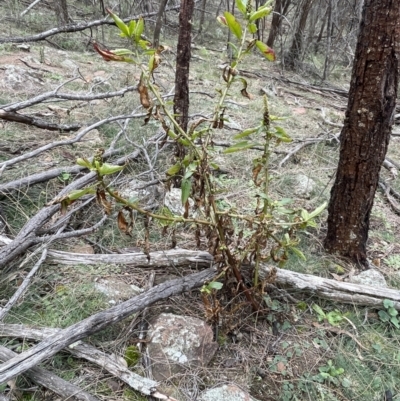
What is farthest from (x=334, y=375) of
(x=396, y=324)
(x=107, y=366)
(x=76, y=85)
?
(x=76, y=85)

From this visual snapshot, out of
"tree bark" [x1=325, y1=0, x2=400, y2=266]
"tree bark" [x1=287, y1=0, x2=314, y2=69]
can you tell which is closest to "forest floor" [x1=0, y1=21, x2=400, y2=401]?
"tree bark" [x1=325, y1=0, x2=400, y2=266]

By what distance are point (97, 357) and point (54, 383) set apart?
175 mm

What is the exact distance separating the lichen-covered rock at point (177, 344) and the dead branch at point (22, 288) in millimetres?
565

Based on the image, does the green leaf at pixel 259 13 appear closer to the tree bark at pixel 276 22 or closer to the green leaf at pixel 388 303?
the green leaf at pixel 388 303

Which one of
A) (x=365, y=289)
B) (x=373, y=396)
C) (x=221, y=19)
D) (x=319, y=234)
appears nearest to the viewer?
(x=221, y=19)

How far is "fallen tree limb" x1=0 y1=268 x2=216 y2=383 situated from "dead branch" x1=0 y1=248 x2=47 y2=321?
0.91 feet

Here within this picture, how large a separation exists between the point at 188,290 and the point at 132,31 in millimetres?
1093

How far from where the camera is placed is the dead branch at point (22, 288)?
1611mm

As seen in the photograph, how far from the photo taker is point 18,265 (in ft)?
6.24

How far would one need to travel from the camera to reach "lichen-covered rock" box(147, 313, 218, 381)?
158 cm

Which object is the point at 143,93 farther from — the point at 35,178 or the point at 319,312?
the point at 35,178

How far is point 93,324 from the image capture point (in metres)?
1.54

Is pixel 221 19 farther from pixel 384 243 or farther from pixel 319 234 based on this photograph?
pixel 384 243

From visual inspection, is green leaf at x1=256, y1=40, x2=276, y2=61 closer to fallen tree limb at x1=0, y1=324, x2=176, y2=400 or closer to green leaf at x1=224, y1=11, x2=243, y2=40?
green leaf at x1=224, y1=11, x2=243, y2=40
